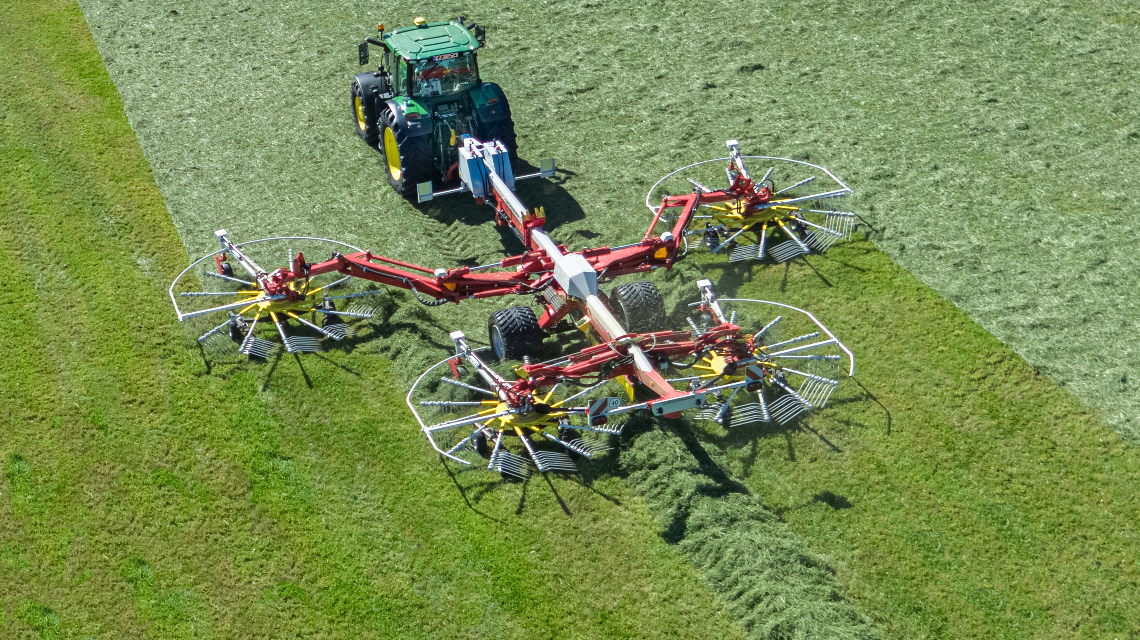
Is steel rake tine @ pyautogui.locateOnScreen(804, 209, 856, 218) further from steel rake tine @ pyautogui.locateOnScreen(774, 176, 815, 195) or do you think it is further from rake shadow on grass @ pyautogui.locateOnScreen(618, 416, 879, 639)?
rake shadow on grass @ pyautogui.locateOnScreen(618, 416, 879, 639)

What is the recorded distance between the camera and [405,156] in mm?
19047

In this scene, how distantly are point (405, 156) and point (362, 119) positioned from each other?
288 cm

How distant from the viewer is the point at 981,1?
25.7 m

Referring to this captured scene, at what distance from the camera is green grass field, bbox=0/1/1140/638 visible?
41.9 ft

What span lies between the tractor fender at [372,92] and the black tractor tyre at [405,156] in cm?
110

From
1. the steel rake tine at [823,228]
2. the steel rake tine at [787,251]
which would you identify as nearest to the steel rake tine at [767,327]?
the steel rake tine at [787,251]

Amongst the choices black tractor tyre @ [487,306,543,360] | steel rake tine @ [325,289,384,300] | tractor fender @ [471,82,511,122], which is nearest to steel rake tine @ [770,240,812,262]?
black tractor tyre @ [487,306,543,360]

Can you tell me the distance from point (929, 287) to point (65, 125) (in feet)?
55.0

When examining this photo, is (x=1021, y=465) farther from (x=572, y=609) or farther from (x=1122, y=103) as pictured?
(x=1122, y=103)

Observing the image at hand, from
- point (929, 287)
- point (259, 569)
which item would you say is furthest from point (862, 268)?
point (259, 569)

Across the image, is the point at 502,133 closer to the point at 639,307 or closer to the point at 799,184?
the point at 639,307

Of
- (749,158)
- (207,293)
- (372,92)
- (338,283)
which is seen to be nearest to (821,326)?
(749,158)

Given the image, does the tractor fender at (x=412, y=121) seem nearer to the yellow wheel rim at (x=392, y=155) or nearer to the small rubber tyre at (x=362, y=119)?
the yellow wheel rim at (x=392, y=155)

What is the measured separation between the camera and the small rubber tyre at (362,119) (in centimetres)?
2105
